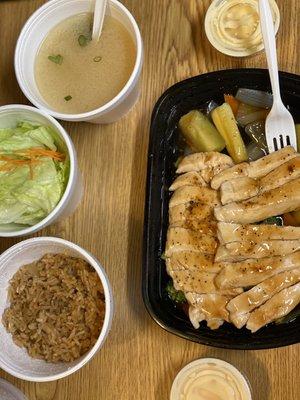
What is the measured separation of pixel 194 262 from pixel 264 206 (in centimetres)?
28

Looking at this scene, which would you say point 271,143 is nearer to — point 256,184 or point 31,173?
point 256,184

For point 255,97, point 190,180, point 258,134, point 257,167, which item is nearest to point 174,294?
point 190,180

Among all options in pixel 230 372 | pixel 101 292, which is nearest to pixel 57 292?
pixel 101 292

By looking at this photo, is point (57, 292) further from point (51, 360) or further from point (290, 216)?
point (290, 216)

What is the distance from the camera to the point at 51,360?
2184 millimetres

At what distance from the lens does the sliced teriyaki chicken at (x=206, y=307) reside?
207 centimetres

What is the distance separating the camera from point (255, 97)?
218 centimetres

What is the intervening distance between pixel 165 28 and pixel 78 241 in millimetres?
839

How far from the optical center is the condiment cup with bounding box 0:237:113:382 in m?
2.08

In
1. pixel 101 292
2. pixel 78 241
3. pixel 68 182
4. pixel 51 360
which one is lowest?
pixel 51 360

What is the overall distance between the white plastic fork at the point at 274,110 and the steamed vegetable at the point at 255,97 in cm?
8

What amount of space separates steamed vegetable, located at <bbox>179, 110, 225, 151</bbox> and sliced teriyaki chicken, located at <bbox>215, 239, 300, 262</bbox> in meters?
0.35

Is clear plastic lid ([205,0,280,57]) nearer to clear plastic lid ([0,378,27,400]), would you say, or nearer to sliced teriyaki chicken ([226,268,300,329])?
sliced teriyaki chicken ([226,268,300,329])

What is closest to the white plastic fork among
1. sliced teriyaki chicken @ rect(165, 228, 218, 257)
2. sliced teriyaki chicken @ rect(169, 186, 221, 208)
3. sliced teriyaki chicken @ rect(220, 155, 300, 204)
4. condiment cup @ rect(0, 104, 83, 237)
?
sliced teriyaki chicken @ rect(220, 155, 300, 204)
